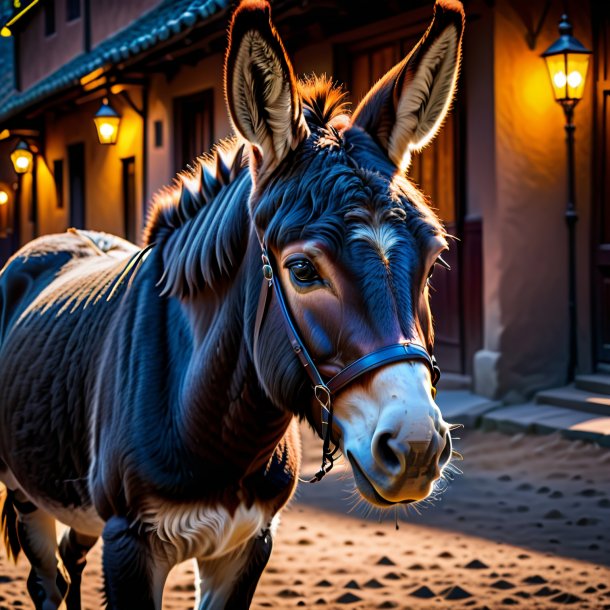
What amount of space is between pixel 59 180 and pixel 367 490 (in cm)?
1796

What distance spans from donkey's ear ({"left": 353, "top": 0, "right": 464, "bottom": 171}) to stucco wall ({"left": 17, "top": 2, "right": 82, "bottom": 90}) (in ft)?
56.2

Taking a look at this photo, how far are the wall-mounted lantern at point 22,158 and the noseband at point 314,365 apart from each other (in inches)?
666

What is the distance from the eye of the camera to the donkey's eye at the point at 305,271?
2.27m

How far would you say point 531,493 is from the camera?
686 centimetres

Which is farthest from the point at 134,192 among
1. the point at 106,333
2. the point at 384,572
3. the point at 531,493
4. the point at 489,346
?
the point at 106,333

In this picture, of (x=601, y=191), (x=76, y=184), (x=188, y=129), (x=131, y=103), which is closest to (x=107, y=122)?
(x=131, y=103)

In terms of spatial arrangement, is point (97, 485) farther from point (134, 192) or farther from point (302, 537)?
point (134, 192)

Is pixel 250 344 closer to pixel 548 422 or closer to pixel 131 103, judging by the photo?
pixel 548 422

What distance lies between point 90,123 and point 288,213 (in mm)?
15394

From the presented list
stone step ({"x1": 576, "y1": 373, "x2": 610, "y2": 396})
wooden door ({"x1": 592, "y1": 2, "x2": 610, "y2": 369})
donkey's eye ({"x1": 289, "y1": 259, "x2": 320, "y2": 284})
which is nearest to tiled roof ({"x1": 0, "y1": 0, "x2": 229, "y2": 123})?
wooden door ({"x1": 592, "y1": 2, "x2": 610, "y2": 369})

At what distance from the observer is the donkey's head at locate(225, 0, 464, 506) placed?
6.79ft

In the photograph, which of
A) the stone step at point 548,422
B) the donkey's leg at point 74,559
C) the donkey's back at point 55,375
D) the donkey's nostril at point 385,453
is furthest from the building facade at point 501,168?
the donkey's nostril at point 385,453

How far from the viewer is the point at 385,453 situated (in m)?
2.04

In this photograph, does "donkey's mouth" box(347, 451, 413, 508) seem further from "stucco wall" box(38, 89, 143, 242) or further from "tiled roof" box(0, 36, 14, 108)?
"tiled roof" box(0, 36, 14, 108)
